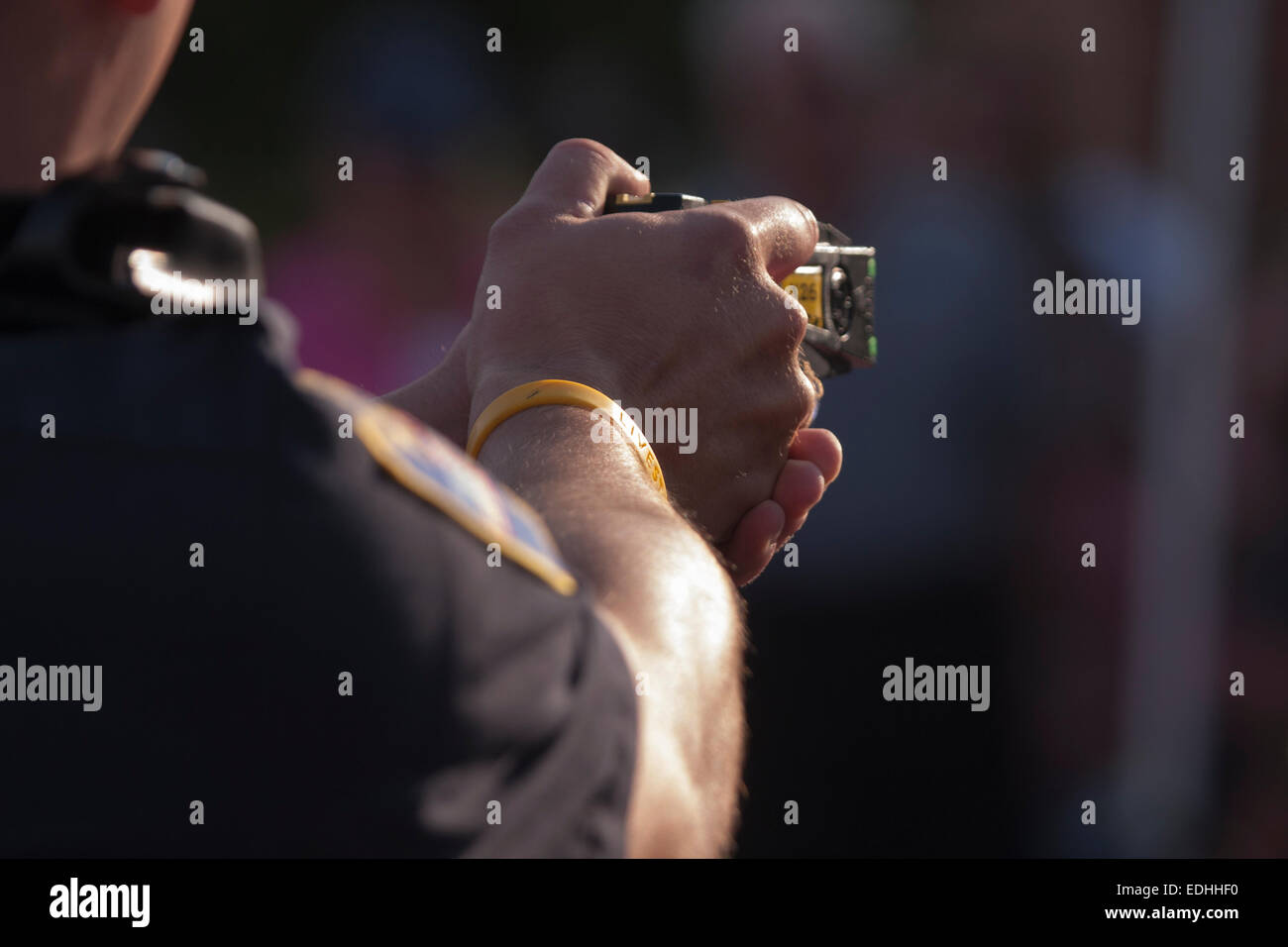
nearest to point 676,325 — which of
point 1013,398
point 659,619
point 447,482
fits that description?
point 659,619

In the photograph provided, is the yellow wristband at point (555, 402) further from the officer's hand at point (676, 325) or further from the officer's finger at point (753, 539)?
the officer's finger at point (753, 539)

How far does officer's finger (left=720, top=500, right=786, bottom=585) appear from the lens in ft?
4.17

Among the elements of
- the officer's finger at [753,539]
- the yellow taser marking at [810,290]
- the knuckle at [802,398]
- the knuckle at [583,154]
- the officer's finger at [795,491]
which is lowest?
the officer's finger at [753,539]

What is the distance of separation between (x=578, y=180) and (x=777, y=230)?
0.58 feet

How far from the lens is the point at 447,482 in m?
0.71

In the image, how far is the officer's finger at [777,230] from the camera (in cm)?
124

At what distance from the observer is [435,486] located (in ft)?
2.29

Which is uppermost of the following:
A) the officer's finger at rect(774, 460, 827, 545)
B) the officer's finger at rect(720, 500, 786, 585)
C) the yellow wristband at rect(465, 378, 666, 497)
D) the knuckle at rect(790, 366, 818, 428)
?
the knuckle at rect(790, 366, 818, 428)

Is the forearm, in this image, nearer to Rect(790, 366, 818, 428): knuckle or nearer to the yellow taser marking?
Rect(790, 366, 818, 428): knuckle

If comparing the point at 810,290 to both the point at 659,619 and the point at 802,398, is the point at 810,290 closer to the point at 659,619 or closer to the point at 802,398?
the point at 802,398

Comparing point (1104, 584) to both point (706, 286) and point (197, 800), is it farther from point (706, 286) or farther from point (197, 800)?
point (197, 800)

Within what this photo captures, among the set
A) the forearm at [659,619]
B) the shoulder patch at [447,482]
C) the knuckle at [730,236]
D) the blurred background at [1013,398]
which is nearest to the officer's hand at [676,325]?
the knuckle at [730,236]

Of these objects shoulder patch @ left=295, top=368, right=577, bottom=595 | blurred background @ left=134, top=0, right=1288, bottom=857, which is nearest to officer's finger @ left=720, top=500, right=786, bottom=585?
Result: shoulder patch @ left=295, top=368, right=577, bottom=595

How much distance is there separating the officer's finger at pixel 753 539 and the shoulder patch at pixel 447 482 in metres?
0.51
